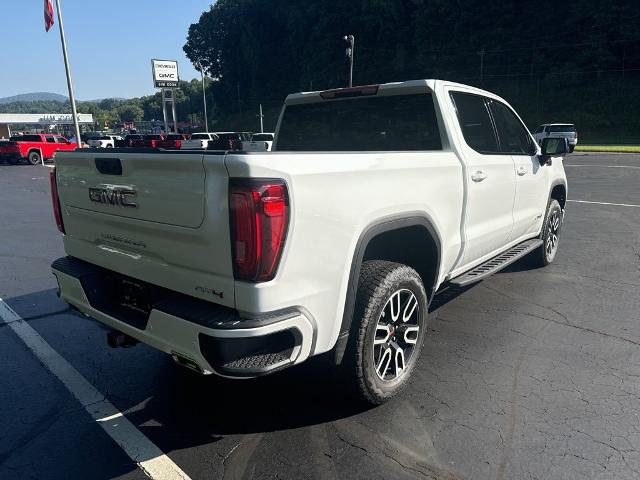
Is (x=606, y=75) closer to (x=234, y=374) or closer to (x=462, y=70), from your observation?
(x=462, y=70)

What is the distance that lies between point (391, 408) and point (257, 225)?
158 centimetres

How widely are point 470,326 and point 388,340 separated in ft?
4.82

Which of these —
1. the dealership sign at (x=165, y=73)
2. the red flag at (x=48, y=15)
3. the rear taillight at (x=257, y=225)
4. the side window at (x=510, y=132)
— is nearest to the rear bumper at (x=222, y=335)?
the rear taillight at (x=257, y=225)

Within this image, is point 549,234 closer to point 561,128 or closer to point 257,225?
point 257,225

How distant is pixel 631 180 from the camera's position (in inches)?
556

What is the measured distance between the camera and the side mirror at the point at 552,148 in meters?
4.95

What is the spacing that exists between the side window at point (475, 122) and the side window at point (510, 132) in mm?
187

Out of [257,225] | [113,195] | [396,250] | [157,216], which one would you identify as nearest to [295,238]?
[257,225]

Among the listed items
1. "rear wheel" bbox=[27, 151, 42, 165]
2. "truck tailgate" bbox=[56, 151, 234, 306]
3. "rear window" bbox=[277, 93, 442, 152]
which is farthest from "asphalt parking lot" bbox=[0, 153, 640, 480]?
"rear wheel" bbox=[27, 151, 42, 165]

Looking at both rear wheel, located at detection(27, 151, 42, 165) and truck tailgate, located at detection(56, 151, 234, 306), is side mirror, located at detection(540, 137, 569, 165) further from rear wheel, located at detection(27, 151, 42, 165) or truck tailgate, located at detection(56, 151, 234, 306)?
rear wheel, located at detection(27, 151, 42, 165)

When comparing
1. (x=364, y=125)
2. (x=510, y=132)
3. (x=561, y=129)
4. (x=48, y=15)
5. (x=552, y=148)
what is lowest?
(x=561, y=129)

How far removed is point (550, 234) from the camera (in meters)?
5.88

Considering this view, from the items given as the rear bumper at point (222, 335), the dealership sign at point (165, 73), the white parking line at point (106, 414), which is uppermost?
the dealership sign at point (165, 73)

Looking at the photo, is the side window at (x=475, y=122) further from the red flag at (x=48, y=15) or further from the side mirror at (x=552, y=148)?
the red flag at (x=48, y=15)
